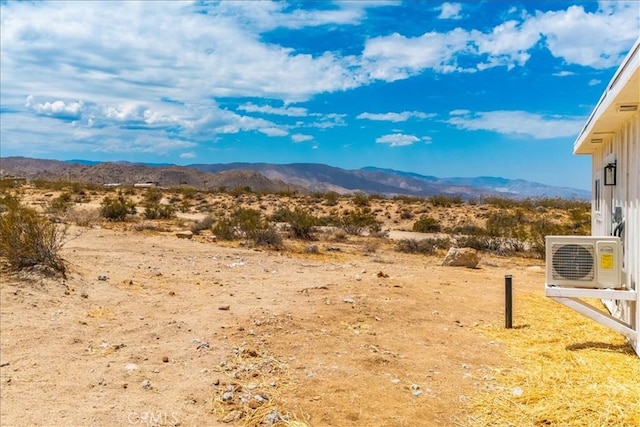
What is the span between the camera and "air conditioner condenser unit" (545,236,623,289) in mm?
6746

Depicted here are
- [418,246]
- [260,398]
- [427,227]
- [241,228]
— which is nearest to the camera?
[260,398]

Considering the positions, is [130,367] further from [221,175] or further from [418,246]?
[221,175]

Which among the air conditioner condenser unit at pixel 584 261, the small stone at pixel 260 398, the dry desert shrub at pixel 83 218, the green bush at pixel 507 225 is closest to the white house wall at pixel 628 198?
the air conditioner condenser unit at pixel 584 261

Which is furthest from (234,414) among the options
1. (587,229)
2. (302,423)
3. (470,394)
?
(587,229)

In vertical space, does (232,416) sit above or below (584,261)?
below

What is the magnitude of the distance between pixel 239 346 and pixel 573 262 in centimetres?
429

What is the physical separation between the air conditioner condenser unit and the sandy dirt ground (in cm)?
127

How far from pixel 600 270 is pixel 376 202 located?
35117 millimetres

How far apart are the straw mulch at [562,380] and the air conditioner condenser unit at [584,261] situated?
0.86 meters

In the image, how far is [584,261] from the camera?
686cm

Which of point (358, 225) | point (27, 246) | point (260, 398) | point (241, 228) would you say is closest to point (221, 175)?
point (358, 225)

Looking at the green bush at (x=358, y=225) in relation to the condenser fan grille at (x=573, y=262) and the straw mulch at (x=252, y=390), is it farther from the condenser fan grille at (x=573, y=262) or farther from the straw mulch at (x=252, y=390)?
the straw mulch at (x=252, y=390)

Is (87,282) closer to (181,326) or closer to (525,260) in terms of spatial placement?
(181,326)

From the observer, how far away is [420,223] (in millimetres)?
28297
